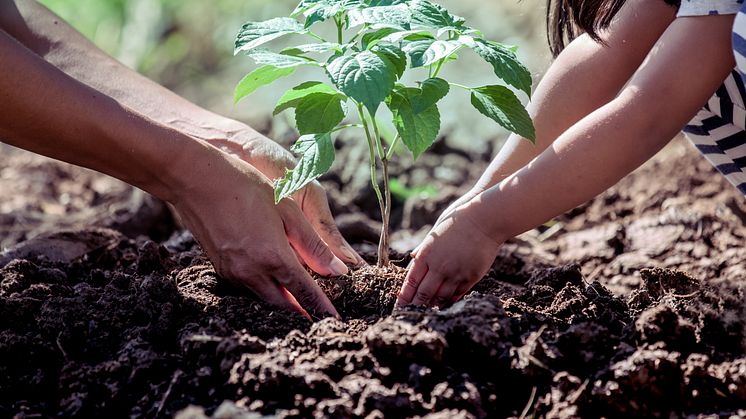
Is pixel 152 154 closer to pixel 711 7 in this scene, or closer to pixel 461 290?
pixel 461 290

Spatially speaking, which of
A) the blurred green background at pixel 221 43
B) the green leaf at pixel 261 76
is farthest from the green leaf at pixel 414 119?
the blurred green background at pixel 221 43

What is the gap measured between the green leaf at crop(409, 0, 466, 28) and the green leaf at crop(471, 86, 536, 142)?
0.54ft

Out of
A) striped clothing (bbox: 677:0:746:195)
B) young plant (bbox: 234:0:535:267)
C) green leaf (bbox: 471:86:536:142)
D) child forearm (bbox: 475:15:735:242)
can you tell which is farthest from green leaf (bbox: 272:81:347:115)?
striped clothing (bbox: 677:0:746:195)

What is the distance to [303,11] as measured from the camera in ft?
5.86

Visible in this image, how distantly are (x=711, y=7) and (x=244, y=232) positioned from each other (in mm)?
1131

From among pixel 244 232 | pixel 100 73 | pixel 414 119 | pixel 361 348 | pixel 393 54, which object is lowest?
pixel 361 348

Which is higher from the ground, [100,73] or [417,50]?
[100,73]

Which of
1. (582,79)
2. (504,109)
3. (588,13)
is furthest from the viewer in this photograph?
(582,79)

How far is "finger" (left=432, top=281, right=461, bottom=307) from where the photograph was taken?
180cm

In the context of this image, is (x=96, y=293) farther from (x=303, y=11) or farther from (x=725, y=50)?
(x=725, y=50)

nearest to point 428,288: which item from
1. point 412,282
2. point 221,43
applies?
point 412,282

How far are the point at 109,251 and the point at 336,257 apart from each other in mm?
799

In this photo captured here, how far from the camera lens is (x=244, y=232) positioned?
1.82 m

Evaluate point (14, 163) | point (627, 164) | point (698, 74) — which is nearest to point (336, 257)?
point (627, 164)
